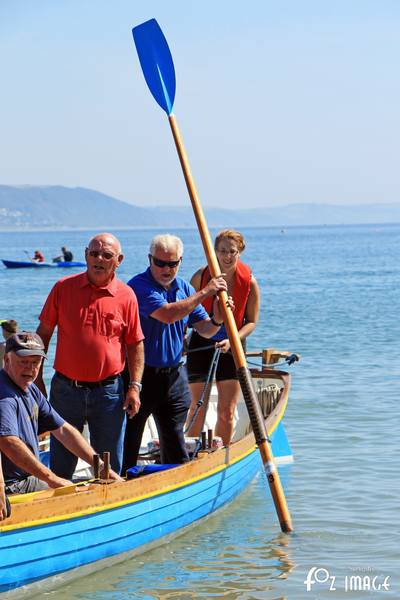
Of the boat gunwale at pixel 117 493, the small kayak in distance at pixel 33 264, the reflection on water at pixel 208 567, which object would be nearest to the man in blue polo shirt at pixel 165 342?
the boat gunwale at pixel 117 493

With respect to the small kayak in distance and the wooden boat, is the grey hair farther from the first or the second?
the small kayak in distance

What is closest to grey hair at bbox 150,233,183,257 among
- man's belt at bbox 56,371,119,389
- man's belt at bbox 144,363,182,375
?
man's belt at bbox 144,363,182,375

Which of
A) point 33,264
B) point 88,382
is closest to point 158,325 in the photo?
point 88,382

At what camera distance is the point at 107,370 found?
727 cm

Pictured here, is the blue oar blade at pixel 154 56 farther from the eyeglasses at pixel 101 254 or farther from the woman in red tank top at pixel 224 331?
the eyeglasses at pixel 101 254

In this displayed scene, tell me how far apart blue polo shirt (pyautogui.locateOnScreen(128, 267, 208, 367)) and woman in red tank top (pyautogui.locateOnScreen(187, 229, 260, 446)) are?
78cm

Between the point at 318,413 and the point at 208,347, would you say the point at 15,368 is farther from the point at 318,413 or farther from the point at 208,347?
the point at 318,413

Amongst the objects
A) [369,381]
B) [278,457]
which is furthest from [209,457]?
[369,381]

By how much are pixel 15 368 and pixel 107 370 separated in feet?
3.27

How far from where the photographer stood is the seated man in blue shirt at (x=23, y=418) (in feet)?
20.7

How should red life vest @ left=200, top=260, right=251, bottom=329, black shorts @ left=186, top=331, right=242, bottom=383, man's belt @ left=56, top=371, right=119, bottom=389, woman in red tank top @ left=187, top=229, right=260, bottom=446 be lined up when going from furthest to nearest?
black shorts @ left=186, top=331, right=242, bottom=383 → red life vest @ left=200, top=260, right=251, bottom=329 → woman in red tank top @ left=187, top=229, right=260, bottom=446 → man's belt @ left=56, top=371, right=119, bottom=389

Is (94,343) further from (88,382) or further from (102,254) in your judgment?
(102,254)

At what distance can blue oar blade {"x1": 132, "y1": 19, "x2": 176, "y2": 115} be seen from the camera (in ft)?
31.0

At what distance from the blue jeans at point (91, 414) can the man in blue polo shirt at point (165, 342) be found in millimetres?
165
